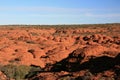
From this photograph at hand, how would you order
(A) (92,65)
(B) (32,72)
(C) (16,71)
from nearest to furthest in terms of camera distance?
(A) (92,65)
(C) (16,71)
(B) (32,72)

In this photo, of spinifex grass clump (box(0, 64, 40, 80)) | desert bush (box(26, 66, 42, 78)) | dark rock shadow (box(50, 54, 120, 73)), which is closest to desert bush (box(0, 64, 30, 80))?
spinifex grass clump (box(0, 64, 40, 80))

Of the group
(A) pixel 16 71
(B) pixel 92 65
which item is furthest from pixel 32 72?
(B) pixel 92 65

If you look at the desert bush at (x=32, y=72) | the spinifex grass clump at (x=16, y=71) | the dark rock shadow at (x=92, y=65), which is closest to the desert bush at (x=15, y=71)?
the spinifex grass clump at (x=16, y=71)

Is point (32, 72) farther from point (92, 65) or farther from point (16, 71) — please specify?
point (92, 65)

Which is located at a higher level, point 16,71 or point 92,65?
point 92,65

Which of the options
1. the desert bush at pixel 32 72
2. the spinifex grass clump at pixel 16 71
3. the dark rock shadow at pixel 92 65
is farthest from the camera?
the spinifex grass clump at pixel 16 71

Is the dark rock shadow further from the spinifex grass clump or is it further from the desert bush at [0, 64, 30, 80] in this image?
the desert bush at [0, 64, 30, 80]

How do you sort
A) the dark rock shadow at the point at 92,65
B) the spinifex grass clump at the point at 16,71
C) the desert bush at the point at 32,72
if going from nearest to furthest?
the dark rock shadow at the point at 92,65
the desert bush at the point at 32,72
the spinifex grass clump at the point at 16,71

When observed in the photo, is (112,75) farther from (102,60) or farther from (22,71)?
(22,71)

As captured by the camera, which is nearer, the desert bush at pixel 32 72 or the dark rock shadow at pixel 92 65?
the dark rock shadow at pixel 92 65

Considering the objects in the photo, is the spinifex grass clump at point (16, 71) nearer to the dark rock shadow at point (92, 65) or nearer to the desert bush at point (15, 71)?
the desert bush at point (15, 71)

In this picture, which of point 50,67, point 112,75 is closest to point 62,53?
point 50,67

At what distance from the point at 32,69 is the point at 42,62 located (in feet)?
15.8

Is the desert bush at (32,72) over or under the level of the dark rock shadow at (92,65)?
under
